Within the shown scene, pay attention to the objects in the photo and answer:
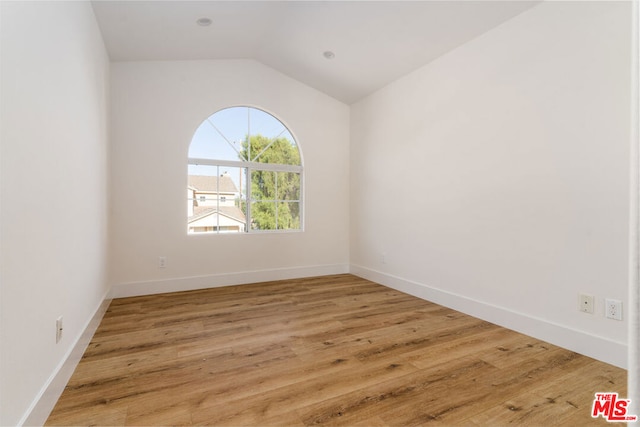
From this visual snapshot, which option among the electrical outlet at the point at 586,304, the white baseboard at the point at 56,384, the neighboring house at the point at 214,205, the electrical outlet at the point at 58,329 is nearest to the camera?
the white baseboard at the point at 56,384

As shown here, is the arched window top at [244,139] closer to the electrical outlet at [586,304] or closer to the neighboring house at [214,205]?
the neighboring house at [214,205]

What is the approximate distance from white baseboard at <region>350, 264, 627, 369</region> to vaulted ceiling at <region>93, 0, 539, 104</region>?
2278mm

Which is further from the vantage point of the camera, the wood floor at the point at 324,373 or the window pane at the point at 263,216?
the window pane at the point at 263,216

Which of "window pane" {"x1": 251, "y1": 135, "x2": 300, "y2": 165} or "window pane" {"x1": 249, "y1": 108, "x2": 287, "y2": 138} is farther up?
"window pane" {"x1": 249, "y1": 108, "x2": 287, "y2": 138}

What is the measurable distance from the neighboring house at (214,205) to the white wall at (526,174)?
1977 millimetres

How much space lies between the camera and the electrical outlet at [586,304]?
6.76 ft

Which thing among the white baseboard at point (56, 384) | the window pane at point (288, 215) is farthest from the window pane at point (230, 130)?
the white baseboard at point (56, 384)

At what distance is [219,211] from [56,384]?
2.46 m

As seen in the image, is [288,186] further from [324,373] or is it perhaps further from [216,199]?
[324,373]

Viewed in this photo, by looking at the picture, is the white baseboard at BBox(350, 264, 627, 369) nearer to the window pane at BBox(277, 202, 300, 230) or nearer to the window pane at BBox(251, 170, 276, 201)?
the window pane at BBox(277, 202, 300, 230)

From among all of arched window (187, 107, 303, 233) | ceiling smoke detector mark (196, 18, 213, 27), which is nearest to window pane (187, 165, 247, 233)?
arched window (187, 107, 303, 233)

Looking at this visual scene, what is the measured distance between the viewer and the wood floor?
1.49 meters

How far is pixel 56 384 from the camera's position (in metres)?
1.63

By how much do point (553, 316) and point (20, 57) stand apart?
10.7ft
